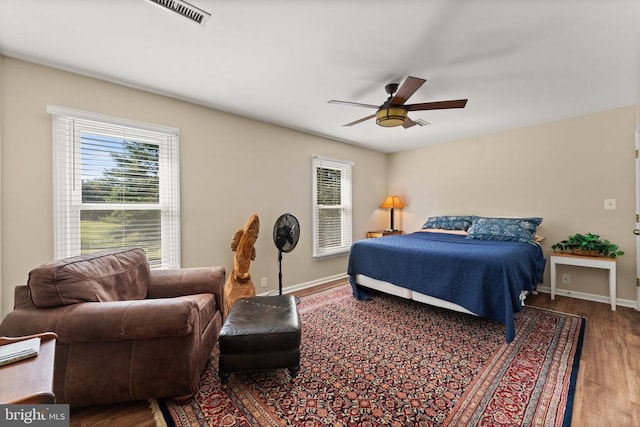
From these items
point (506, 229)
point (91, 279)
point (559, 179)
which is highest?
point (559, 179)

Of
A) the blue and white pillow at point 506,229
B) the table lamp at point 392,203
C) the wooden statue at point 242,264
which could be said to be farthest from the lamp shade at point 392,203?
the wooden statue at point 242,264

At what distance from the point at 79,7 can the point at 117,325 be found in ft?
6.05

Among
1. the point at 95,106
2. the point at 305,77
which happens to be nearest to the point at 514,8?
the point at 305,77

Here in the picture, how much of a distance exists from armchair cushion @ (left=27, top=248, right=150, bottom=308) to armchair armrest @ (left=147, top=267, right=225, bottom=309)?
8 centimetres

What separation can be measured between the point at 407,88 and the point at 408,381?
208 centimetres

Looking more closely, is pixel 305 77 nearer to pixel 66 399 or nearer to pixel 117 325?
pixel 117 325

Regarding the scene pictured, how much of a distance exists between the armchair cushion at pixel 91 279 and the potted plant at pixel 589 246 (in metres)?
4.54

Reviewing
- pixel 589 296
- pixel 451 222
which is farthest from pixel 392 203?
pixel 589 296

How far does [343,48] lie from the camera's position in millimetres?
1918

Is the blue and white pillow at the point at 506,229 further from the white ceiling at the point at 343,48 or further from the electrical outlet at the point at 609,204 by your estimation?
the white ceiling at the point at 343,48

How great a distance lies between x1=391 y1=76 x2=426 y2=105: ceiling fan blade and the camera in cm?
185

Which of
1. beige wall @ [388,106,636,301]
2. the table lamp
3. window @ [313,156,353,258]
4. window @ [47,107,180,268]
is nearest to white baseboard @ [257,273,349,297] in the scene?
window @ [313,156,353,258]

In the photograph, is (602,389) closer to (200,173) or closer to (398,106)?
(398,106)

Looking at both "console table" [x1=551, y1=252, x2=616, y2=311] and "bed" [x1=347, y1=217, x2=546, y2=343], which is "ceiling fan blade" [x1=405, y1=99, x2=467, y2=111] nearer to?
"bed" [x1=347, y1=217, x2=546, y2=343]
